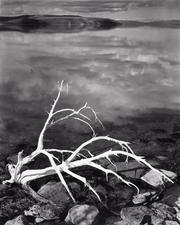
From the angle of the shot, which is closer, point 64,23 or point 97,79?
point 97,79

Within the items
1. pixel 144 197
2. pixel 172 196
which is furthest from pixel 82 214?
pixel 172 196

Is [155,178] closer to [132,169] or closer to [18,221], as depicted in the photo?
[132,169]

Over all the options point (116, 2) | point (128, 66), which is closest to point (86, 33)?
point (128, 66)

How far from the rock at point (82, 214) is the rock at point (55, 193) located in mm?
137

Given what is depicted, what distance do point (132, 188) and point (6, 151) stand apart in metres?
1.07

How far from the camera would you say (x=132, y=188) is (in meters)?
2.68

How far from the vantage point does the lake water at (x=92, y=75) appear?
10.1ft

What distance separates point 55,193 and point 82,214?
0.33 m

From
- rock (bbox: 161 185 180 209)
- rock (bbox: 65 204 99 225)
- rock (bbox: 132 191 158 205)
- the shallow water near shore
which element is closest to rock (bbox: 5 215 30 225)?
rock (bbox: 65 204 99 225)

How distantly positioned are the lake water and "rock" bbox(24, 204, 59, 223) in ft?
2.38

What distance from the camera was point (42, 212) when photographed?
2.37m

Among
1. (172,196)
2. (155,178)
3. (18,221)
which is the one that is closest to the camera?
(18,221)

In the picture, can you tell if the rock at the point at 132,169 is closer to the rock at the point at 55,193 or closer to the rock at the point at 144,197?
the rock at the point at 144,197

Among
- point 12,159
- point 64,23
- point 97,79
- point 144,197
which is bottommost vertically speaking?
point 144,197
